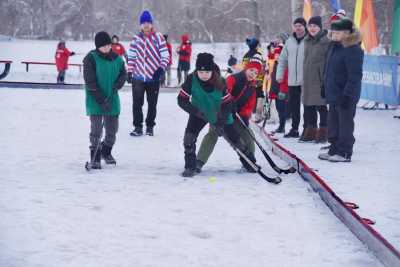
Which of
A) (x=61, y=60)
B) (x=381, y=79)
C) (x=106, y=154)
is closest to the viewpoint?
(x=106, y=154)

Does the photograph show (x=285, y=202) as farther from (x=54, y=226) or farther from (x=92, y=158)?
(x=92, y=158)

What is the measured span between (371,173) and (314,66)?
241 centimetres

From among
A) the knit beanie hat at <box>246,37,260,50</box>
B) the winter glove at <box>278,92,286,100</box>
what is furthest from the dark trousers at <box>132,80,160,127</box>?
the winter glove at <box>278,92,286,100</box>

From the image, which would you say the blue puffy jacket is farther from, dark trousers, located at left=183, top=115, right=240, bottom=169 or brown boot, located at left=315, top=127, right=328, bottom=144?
brown boot, located at left=315, top=127, right=328, bottom=144

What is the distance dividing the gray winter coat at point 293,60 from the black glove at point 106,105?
133 inches

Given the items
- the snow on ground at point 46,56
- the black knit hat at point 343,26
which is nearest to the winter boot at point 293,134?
the black knit hat at point 343,26

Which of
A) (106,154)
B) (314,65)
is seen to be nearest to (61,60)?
(314,65)

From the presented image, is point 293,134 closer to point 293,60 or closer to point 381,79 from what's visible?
point 293,60

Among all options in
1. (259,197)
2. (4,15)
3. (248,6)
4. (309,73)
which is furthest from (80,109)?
(4,15)

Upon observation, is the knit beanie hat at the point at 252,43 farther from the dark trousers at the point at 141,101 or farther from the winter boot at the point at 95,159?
the winter boot at the point at 95,159

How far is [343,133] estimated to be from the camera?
7.58m

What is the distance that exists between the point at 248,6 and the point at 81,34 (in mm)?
15930

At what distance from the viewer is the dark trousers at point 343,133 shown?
754 centimetres

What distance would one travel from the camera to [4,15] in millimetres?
50188
